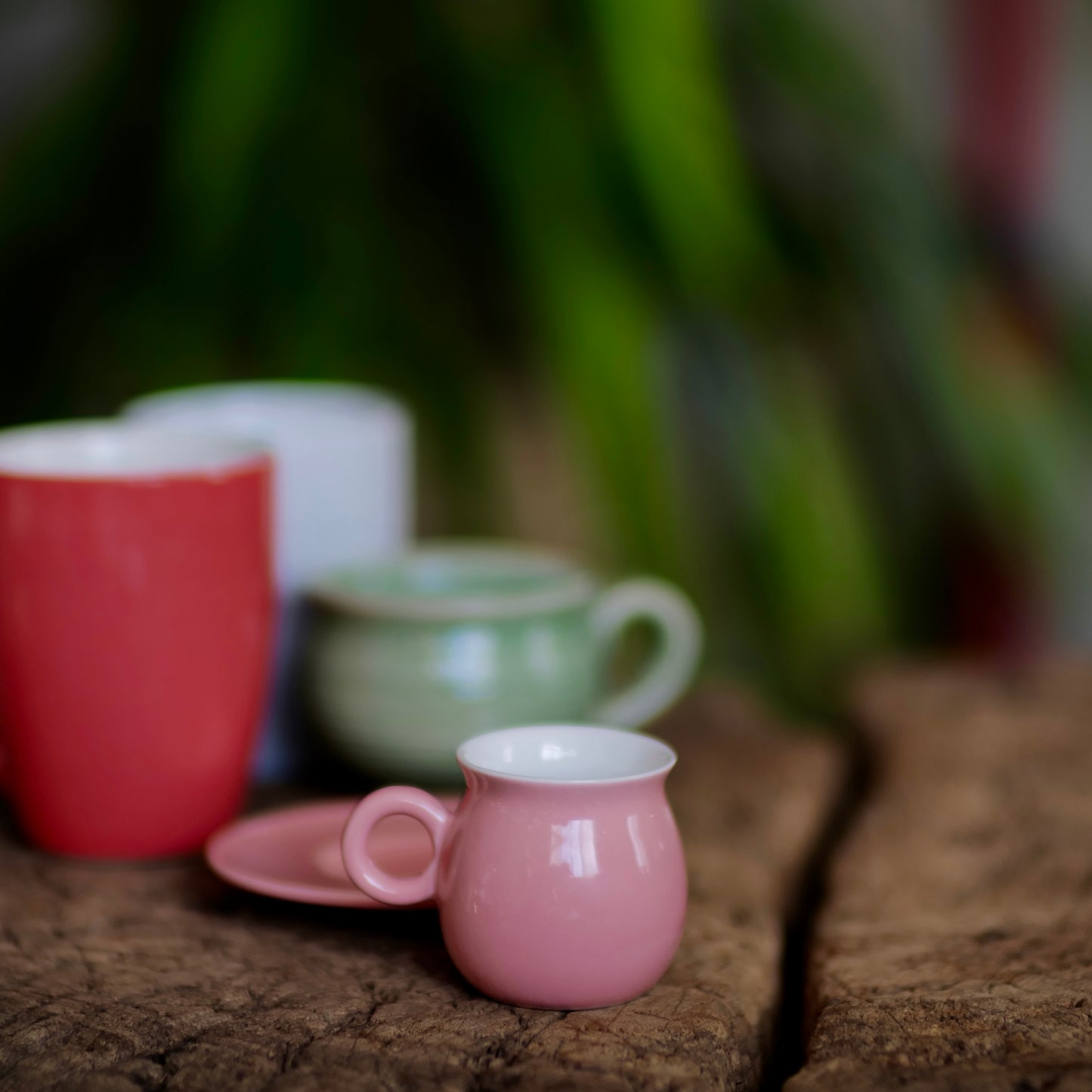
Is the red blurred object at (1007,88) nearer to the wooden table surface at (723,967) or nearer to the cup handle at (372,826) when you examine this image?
the wooden table surface at (723,967)

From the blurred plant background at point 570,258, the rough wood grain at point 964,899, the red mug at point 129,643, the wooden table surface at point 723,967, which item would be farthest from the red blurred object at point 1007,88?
the red mug at point 129,643

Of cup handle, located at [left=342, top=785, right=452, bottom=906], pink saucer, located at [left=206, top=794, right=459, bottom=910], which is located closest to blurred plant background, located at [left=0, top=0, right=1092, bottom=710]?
pink saucer, located at [left=206, top=794, right=459, bottom=910]

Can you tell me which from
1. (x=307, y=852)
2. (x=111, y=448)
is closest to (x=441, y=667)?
(x=307, y=852)

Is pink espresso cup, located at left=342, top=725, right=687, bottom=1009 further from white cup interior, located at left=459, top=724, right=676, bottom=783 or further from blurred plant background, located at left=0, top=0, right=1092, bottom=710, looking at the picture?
blurred plant background, located at left=0, top=0, right=1092, bottom=710

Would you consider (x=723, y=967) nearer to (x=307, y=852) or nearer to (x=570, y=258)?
(x=307, y=852)

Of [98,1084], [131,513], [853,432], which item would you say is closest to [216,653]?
[131,513]

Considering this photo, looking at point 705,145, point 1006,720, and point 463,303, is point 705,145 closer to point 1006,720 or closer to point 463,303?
point 463,303
